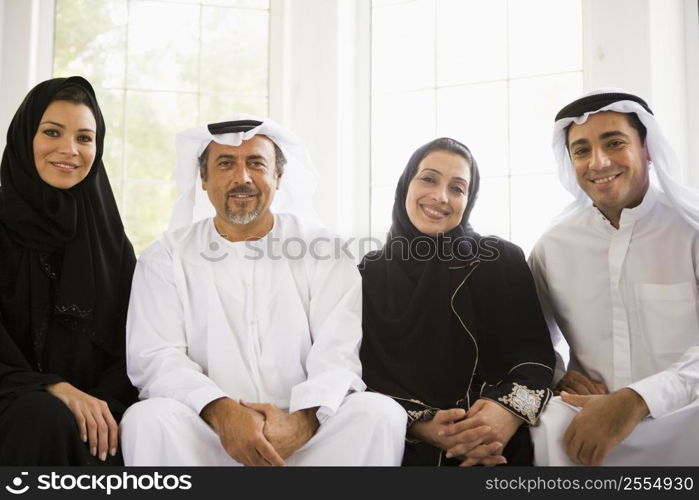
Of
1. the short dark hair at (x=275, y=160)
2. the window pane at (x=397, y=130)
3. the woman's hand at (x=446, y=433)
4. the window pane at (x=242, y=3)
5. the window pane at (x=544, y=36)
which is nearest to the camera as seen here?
the woman's hand at (x=446, y=433)

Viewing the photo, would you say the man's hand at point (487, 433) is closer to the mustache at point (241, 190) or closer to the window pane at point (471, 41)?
Result: the mustache at point (241, 190)

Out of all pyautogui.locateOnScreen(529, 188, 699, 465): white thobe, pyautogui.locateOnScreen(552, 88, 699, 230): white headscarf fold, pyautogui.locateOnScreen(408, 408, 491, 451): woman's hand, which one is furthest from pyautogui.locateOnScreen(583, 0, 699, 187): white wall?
pyautogui.locateOnScreen(408, 408, 491, 451): woman's hand

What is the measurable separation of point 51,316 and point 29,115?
0.69 m

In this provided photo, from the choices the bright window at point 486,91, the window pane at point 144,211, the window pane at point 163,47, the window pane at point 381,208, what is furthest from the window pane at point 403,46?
the window pane at point 144,211

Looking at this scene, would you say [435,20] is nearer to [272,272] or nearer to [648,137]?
[648,137]

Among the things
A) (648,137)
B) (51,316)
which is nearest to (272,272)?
(51,316)

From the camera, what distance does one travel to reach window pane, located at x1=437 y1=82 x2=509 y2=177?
3.80 m

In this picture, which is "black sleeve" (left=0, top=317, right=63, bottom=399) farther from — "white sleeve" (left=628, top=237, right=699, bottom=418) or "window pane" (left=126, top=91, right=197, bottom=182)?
"white sleeve" (left=628, top=237, right=699, bottom=418)

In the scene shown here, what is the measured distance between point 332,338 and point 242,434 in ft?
A: 1.52

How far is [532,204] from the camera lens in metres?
3.71

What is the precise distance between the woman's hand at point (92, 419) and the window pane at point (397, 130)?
208 centimetres

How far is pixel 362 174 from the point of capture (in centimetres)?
399

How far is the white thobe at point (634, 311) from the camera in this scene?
2387 millimetres

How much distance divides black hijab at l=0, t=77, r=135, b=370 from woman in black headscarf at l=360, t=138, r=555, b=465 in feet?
2.89
